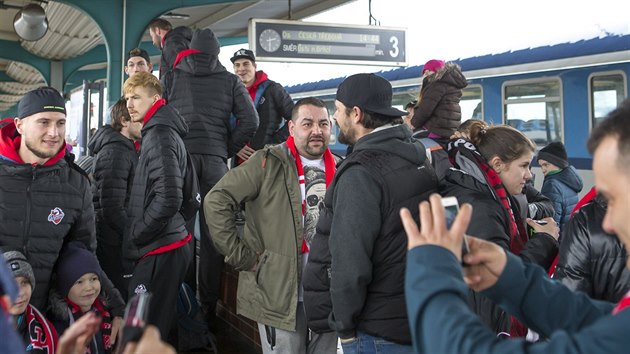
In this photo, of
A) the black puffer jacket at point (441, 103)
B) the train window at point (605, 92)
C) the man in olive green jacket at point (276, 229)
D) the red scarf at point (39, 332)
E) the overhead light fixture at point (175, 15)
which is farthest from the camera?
the overhead light fixture at point (175, 15)

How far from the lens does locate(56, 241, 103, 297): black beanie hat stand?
11.2 feet

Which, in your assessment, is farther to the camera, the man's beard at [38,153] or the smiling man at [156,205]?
the smiling man at [156,205]

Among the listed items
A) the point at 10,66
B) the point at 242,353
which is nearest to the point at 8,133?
the point at 242,353

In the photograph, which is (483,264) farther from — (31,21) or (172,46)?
(31,21)

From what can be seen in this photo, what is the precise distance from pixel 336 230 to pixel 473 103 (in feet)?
26.6

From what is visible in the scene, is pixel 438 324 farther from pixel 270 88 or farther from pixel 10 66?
pixel 10 66

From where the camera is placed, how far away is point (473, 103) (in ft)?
34.4

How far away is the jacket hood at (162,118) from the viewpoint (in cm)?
433

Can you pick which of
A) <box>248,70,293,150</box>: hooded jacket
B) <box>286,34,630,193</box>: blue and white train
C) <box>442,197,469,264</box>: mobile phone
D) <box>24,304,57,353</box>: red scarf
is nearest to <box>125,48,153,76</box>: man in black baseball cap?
<box>248,70,293,150</box>: hooded jacket

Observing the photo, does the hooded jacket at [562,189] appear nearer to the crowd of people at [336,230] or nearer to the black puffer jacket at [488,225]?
the crowd of people at [336,230]

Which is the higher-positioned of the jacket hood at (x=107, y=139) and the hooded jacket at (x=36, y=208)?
the jacket hood at (x=107, y=139)

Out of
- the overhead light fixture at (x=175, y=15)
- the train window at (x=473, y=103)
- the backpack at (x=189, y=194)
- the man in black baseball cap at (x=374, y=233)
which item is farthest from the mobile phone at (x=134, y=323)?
the overhead light fixture at (x=175, y=15)

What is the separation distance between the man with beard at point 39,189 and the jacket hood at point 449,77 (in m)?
2.01

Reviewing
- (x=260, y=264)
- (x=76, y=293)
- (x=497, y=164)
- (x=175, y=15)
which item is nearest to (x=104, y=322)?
(x=76, y=293)
